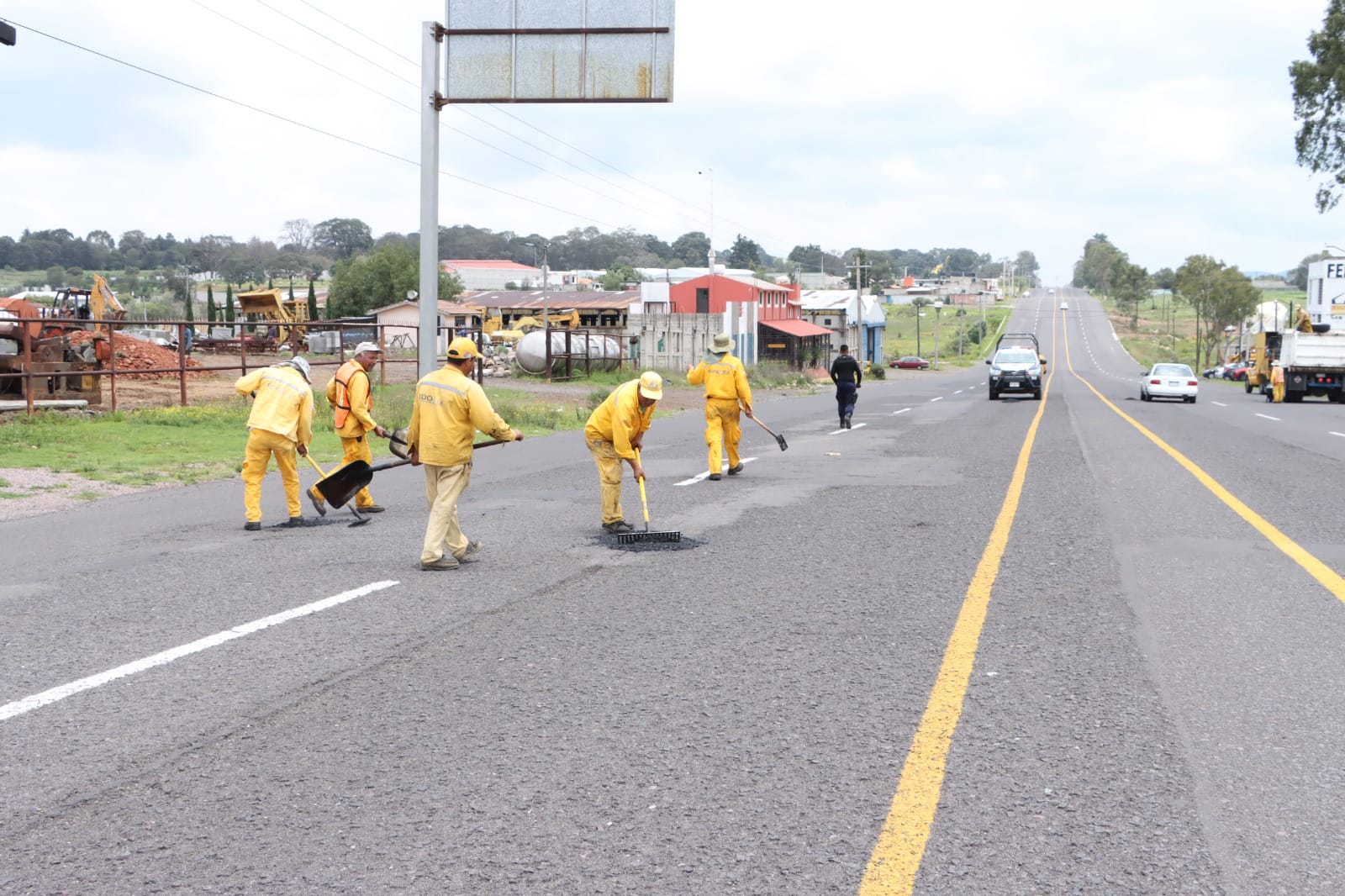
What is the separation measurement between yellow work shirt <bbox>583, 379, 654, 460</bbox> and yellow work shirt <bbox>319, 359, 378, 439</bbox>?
8.57 feet

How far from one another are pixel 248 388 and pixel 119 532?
1.68 meters

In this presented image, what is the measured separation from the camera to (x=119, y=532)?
35.2ft

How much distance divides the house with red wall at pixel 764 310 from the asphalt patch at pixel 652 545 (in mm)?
62932

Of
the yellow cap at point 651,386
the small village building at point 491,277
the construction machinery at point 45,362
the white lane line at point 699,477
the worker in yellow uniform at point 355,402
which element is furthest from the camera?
the small village building at point 491,277

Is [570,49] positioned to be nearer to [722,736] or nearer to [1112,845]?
[722,736]

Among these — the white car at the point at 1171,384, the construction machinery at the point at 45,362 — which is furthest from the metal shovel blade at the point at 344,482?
the white car at the point at 1171,384

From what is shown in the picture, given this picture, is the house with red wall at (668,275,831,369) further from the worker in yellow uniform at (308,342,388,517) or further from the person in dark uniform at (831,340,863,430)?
the worker in yellow uniform at (308,342,388,517)

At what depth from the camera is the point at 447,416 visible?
8414 millimetres

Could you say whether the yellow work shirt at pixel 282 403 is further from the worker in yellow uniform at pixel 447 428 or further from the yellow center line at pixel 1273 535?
the yellow center line at pixel 1273 535

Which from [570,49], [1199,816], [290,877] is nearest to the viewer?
[290,877]

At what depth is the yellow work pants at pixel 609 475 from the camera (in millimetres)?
9984

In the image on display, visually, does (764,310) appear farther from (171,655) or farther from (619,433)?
(171,655)

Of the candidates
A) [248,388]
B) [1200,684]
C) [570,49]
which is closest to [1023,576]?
[1200,684]

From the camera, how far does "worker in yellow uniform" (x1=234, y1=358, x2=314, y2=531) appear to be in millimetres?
10688
